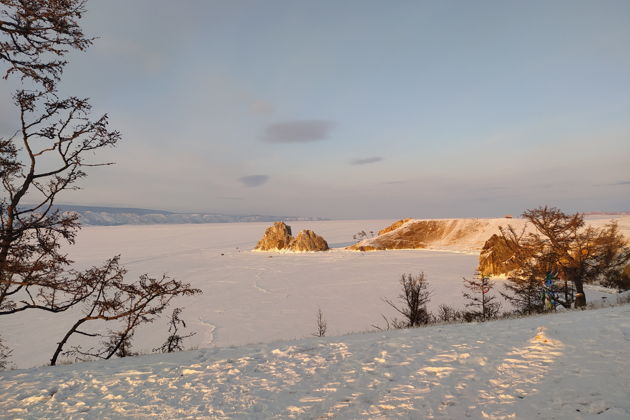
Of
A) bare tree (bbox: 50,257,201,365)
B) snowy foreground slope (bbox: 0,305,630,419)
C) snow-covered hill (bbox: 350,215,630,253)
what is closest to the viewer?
snowy foreground slope (bbox: 0,305,630,419)

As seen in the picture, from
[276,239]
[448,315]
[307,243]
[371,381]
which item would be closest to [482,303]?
[448,315]

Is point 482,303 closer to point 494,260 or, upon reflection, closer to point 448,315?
point 448,315

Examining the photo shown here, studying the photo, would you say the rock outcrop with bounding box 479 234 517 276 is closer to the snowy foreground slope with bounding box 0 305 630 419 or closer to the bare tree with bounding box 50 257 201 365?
the snowy foreground slope with bounding box 0 305 630 419

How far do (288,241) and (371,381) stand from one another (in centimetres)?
6334

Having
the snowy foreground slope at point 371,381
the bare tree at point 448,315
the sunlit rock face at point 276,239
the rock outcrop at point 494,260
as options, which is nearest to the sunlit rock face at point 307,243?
the sunlit rock face at point 276,239

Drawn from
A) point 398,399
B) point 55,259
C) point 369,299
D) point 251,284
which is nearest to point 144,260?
point 251,284

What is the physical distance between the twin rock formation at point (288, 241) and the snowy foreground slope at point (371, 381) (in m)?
58.0

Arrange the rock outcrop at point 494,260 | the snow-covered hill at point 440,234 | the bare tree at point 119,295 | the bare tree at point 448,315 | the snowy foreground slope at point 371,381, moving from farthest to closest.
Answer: the snow-covered hill at point 440,234
the rock outcrop at point 494,260
the bare tree at point 448,315
the bare tree at point 119,295
the snowy foreground slope at point 371,381

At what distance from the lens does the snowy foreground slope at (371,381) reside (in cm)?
565

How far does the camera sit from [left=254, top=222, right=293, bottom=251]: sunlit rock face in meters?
69.2

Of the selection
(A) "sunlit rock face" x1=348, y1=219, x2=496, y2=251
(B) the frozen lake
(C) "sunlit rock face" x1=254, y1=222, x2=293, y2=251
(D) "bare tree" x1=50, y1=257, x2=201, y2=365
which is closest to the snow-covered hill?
(A) "sunlit rock face" x1=348, y1=219, x2=496, y2=251

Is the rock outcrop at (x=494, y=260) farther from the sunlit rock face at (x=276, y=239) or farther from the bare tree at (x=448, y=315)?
the sunlit rock face at (x=276, y=239)

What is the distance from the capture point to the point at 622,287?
1040 inches

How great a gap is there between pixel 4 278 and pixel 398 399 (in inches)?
308
